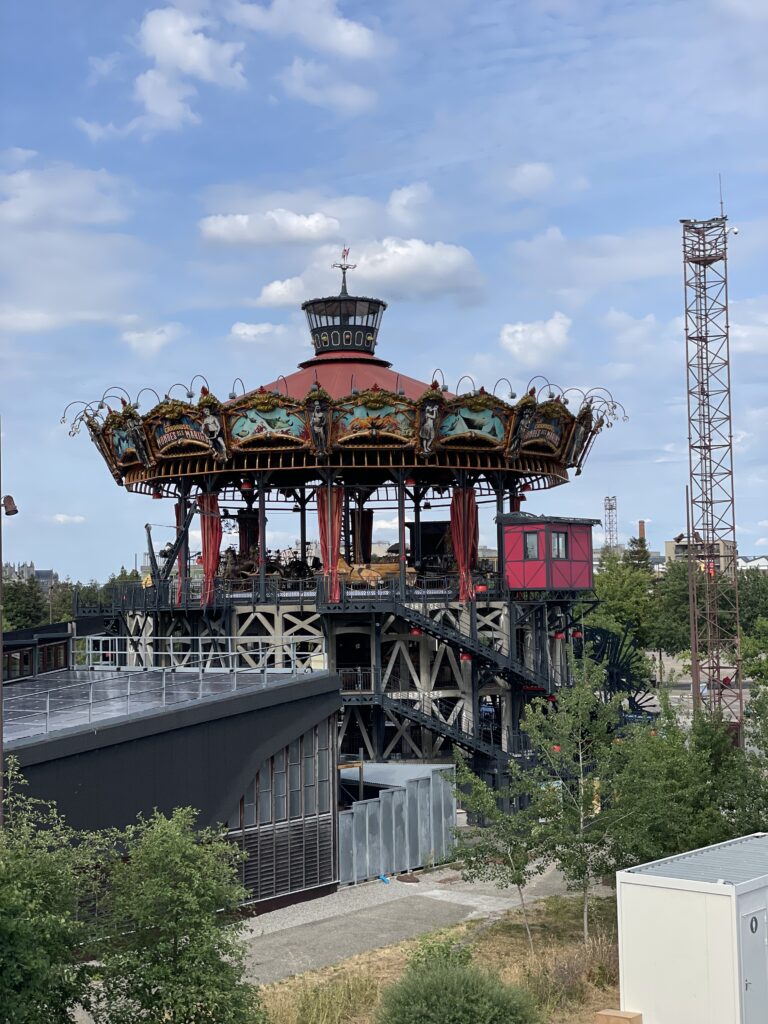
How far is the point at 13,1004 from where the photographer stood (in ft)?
49.8

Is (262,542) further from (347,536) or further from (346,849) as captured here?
(346,849)

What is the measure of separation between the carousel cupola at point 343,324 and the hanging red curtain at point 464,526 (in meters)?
10.1

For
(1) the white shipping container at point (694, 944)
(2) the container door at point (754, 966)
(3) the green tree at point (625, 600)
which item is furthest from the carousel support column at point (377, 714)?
(3) the green tree at point (625, 600)

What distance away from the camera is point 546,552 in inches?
1853

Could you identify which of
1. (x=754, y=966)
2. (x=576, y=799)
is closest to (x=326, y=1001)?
(x=576, y=799)

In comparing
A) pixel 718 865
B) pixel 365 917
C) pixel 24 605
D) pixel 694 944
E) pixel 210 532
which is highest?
pixel 210 532

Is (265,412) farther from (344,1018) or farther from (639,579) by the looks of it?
(639,579)

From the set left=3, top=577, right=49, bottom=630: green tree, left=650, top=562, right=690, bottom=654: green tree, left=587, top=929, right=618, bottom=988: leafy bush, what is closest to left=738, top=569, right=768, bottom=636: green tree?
left=650, top=562, right=690, bottom=654: green tree

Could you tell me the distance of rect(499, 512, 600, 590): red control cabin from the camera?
155ft

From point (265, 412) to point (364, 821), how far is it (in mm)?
19169

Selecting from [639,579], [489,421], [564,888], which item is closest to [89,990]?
[564,888]

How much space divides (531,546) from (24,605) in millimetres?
64011

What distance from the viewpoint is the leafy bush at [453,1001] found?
704 inches

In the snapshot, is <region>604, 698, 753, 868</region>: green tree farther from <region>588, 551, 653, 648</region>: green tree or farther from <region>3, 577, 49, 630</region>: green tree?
<region>3, 577, 49, 630</region>: green tree
